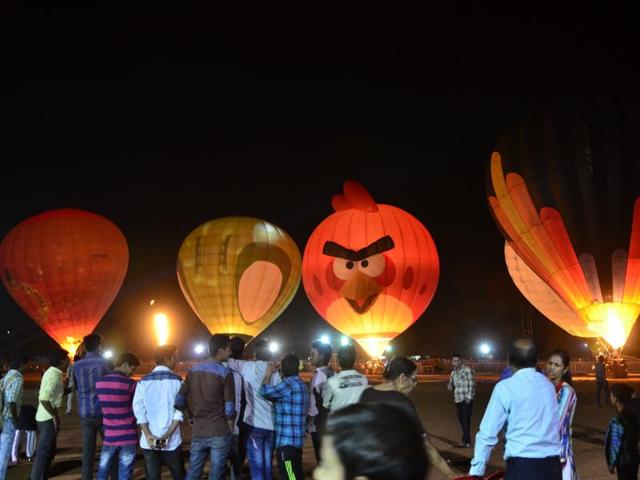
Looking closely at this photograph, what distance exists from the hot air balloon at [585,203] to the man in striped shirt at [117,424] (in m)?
16.7

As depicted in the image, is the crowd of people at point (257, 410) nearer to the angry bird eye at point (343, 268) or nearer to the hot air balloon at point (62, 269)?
the angry bird eye at point (343, 268)

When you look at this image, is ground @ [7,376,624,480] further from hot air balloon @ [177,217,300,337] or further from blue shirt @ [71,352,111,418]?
hot air balloon @ [177,217,300,337]

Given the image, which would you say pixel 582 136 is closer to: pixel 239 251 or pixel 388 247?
pixel 388 247

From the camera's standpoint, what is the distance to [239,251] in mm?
24609

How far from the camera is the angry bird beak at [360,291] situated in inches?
934

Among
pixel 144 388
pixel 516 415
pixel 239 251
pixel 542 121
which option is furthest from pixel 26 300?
pixel 516 415

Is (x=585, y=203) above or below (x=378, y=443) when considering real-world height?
above

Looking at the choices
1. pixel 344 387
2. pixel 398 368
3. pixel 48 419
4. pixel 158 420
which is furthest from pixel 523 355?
pixel 48 419

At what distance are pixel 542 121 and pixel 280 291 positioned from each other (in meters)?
11.4

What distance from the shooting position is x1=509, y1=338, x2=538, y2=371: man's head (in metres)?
4.44

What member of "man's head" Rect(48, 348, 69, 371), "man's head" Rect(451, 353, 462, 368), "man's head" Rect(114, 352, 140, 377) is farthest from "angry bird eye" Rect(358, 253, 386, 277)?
"man's head" Rect(114, 352, 140, 377)

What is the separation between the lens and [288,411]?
20.8 feet

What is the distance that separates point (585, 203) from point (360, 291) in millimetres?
8051

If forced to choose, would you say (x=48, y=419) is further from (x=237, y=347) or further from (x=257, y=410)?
(x=257, y=410)
